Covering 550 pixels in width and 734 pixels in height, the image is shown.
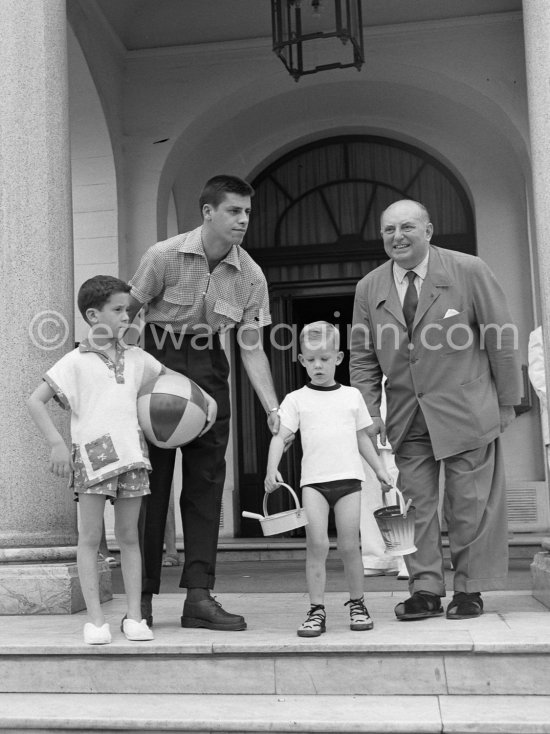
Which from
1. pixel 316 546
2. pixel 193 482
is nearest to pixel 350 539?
pixel 316 546

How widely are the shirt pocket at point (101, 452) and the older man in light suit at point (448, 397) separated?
4.34 ft

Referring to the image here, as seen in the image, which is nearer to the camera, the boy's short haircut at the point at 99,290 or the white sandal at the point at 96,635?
the white sandal at the point at 96,635

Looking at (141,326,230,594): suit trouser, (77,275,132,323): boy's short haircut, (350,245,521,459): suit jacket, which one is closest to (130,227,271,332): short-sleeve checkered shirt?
(141,326,230,594): suit trouser

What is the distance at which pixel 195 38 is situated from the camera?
10.5 meters

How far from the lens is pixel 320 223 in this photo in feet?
38.0

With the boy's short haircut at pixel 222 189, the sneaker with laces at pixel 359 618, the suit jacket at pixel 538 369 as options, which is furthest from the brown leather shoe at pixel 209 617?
the suit jacket at pixel 538 369

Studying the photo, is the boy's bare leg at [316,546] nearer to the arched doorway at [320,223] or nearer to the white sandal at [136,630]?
the white sandal at [136,630]

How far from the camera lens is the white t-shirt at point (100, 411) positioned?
4.26 metres

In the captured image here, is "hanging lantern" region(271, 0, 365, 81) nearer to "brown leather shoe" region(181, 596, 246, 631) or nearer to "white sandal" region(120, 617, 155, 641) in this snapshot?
"brown leather shoe" region(181, 596, 246, 631)

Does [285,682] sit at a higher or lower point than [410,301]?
lower

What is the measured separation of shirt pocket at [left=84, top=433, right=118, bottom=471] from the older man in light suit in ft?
4.34

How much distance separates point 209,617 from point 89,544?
2.20 ft

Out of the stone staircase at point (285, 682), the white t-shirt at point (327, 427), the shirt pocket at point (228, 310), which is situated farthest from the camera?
the shirt pocket at point (228, 310)

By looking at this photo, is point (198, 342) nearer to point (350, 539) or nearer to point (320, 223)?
point (350, 539)
